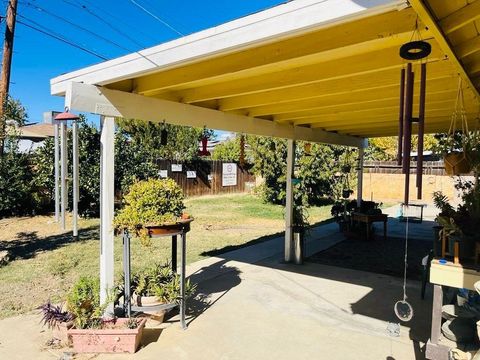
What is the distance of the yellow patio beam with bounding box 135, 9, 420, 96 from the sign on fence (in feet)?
47.0

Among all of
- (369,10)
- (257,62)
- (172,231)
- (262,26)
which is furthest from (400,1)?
(172,231)

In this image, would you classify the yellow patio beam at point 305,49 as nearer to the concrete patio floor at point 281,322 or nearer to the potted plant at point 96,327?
the potted plant at point 96,327

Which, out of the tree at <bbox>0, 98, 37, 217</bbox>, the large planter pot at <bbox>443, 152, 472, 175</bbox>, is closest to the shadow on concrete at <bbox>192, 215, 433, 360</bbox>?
the large planter pot at <bbox>443, 152, 472, 175</bbox>

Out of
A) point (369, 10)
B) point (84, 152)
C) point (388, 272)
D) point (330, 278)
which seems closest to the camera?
point (369, 10)

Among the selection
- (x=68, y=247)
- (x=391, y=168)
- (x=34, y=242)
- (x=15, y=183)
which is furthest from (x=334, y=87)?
(x=391, y=168)

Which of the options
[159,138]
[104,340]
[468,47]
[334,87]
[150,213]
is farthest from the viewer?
[159,138]

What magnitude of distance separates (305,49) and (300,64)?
321mm

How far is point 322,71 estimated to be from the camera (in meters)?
3.10

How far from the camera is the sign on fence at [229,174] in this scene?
17766 millimetres

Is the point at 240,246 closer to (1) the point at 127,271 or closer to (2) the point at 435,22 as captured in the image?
(1) the point at 127,271

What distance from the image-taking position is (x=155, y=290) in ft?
11.4

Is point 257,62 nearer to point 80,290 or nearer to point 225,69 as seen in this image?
point 225,69

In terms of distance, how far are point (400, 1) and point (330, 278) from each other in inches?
162

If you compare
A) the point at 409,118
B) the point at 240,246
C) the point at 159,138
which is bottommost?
the point at 240,246
